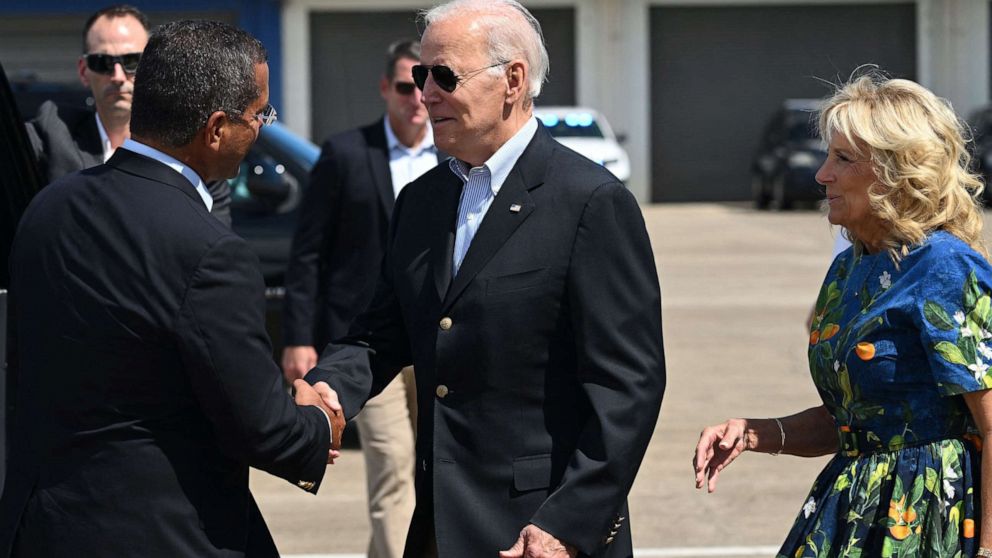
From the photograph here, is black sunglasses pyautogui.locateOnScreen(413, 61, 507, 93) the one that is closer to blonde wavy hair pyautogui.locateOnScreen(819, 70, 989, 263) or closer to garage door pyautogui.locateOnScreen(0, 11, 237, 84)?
blonde wavy hair pyautogui.locateOnScreen(819, 70, 989, 263)

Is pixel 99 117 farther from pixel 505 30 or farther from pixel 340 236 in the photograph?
pixel 505 30

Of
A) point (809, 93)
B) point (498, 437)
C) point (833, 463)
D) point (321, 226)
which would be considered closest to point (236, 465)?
point (498, 437)

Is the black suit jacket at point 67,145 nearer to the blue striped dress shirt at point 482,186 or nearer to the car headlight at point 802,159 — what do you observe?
the blue striped dress shirt at point 482,186

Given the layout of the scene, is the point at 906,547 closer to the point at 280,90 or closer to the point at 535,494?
the point at 535,494

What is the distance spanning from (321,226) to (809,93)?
28.7 meters

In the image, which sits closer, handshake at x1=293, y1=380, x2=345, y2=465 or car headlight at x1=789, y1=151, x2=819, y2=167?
handshake at x1=293, y1=380, x2=345, y2=465

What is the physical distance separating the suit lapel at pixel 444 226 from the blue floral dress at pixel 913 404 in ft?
2.84

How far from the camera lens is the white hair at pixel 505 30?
331 centimetres

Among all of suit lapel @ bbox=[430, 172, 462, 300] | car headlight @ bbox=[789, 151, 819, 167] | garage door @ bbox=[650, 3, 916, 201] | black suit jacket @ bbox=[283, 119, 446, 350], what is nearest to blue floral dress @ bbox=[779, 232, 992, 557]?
suit lapel @ bbox=[430, 172, 462, 300]

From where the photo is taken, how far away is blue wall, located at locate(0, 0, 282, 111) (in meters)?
29.7

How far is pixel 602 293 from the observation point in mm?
3131

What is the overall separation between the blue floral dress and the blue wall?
27033mm

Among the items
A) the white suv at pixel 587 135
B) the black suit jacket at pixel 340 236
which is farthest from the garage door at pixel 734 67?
the black suit jacket at pixel 340 236

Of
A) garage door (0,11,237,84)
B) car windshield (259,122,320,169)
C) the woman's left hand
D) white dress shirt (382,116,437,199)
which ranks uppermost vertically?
garage door (0,11,237,84)
